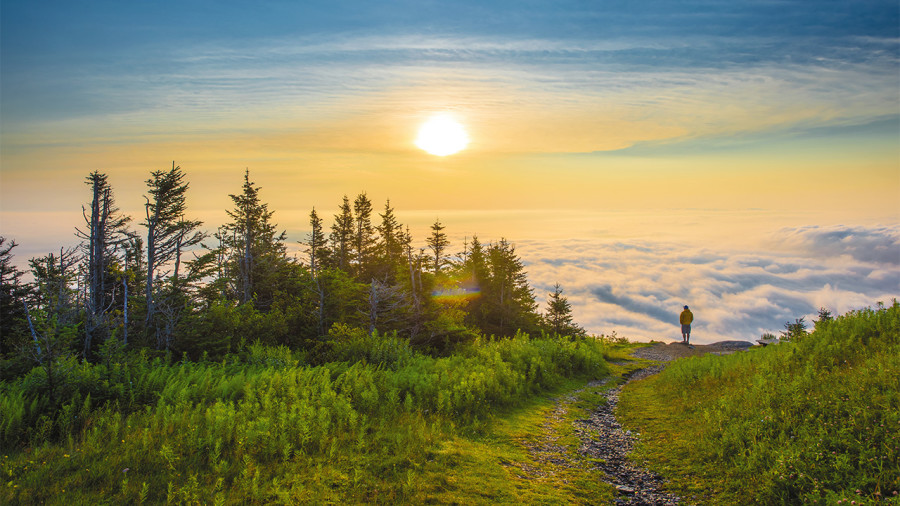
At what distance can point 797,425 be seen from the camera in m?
8.75

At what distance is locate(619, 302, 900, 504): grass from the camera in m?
7.20

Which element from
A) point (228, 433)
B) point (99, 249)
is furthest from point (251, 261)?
point (228, 433)

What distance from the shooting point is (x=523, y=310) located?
41031mm

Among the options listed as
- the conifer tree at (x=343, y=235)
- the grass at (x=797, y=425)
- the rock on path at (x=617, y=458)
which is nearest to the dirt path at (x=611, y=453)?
the rock on path at (x=617, y=458)

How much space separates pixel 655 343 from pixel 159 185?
3862cm

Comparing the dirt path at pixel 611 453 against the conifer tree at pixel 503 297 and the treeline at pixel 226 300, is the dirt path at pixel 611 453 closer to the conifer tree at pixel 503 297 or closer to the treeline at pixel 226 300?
the treeline at pixel 226 300

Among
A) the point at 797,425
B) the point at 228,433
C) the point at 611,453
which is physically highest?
the point at 797,425

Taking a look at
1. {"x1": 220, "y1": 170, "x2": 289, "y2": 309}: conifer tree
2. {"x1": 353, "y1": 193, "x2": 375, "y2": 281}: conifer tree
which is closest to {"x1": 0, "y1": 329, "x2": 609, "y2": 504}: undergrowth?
{"x1": 220, "y1": 170, "x2": 289, "y2": 309}: conifer tree

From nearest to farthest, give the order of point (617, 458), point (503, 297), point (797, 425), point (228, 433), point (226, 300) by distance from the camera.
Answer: point (797, 425) → point (228, 433) → point (617, 458) → point (226, 300) → point (503, 297)

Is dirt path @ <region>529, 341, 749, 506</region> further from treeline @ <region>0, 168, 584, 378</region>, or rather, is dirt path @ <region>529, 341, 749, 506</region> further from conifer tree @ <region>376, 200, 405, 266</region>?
conifer tree @ <region>376, 200, 405, 266</region>

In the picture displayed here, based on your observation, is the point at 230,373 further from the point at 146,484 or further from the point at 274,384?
the point at 146,484

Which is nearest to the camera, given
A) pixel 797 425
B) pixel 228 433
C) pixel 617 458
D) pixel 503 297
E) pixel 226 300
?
pixel 797 425

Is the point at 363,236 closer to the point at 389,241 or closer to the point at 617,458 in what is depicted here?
the point at 389,241

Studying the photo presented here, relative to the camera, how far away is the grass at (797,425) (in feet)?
23.6
